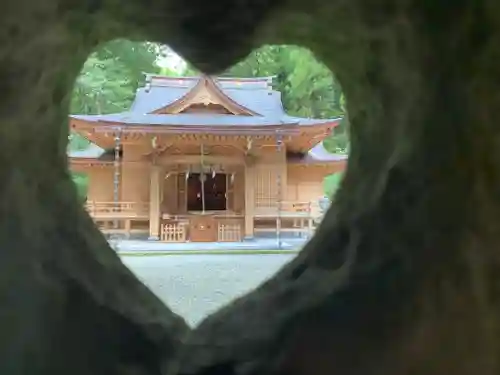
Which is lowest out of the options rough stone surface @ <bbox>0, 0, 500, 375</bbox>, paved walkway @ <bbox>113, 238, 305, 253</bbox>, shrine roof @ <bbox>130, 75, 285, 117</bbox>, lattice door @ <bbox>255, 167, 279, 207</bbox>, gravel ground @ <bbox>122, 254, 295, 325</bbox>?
gravel ground @ <bbox>122, 254, 295, 325</bbox>

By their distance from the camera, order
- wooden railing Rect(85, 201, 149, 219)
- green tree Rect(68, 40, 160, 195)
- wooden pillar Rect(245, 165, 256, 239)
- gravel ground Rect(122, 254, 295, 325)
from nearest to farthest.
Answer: gravel ground Rect(122, 254, 295, 325), wooden railing Rect(85, 201, 149, 219), wooden pillar Rect(245, 165, 256, 239), green tree Rect(68, 40, 160, 195)

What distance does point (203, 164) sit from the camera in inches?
403

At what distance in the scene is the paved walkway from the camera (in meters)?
8.77

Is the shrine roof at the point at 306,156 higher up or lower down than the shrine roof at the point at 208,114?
lower down

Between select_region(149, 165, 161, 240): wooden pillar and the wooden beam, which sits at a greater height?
the wooden beam

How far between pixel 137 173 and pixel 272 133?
96.9 inches

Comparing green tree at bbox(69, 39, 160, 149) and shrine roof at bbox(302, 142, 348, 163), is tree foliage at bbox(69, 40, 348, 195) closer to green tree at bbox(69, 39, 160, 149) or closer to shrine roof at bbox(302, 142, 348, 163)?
green tree at bbox(69, 39, 160, 149)

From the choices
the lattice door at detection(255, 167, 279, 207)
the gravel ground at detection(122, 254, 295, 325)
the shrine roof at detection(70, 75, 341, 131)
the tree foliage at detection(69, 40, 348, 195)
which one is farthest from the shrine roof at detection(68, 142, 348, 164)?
the gravel ground at detection(122, 254, 295, 325)

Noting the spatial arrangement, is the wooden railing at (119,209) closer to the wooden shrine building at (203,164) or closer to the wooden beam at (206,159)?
the wooden shrine building at (203,164)

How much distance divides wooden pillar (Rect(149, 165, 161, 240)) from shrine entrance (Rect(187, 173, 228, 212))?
1.07m

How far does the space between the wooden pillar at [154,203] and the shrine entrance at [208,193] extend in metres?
1.07

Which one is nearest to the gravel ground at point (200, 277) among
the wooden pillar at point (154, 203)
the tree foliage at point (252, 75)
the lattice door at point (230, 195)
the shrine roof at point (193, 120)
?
the wooden pillar at point (154, 203)

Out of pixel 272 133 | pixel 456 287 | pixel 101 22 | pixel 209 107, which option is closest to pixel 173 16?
pixel 101 22

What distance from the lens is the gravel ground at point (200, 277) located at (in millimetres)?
4567
